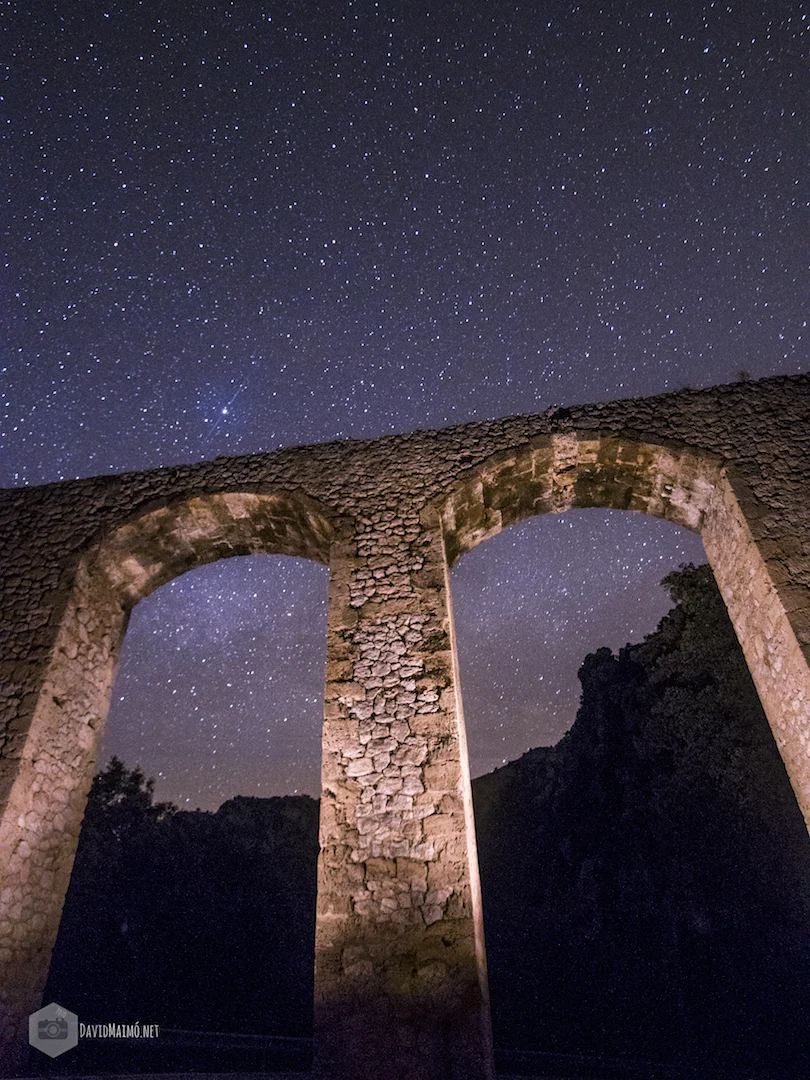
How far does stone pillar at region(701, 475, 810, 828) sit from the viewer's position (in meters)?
5.14

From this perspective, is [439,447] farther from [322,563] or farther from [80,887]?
[80,887]

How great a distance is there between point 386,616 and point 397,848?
198 cm

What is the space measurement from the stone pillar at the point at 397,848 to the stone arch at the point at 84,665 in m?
1.33

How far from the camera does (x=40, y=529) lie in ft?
23.3

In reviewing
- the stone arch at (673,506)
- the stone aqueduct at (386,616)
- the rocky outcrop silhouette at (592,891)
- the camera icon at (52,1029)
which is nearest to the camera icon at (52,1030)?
the camera icon at (52,1029)

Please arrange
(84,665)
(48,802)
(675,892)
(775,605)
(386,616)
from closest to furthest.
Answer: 1. (775,605)
2. (386,616)
3. (48,802)
4. (84,665)
5. (675,892)

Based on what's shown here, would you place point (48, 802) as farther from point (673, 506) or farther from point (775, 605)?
point (673, 506)

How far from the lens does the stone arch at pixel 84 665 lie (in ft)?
17.8

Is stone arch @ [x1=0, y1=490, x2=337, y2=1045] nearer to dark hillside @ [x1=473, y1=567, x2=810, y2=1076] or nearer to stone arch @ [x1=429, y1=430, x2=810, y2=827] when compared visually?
stone arch @ [x1=429, y1=430, x2=810, y2=827]

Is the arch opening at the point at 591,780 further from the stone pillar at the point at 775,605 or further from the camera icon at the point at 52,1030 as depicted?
the camera icon at the point at 52,1030

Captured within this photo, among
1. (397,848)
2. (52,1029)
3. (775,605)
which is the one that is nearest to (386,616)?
(397,848)

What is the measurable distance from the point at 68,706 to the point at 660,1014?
14.5 metres

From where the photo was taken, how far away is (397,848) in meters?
4.53

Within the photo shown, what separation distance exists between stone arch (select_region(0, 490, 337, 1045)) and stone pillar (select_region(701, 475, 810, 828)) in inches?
161
